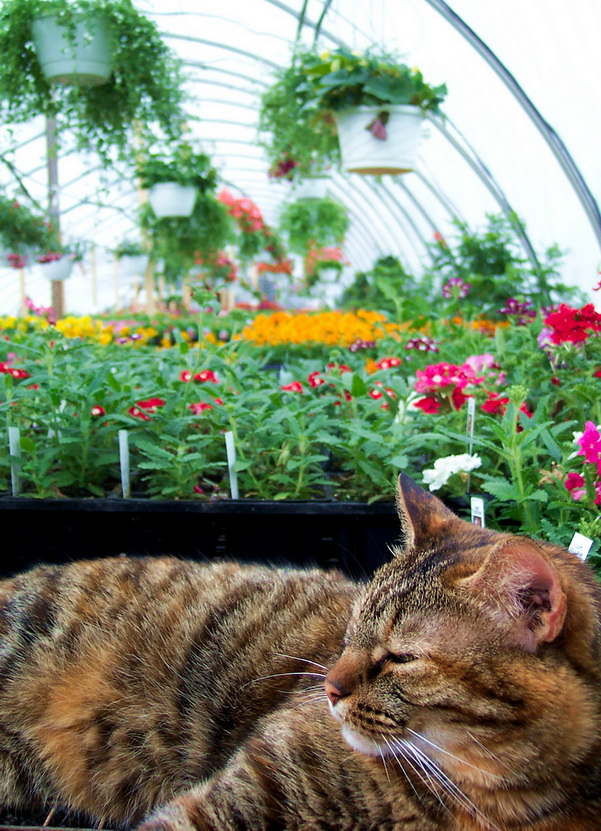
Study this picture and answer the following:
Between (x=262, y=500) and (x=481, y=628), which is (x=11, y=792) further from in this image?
(x=481, y=628)

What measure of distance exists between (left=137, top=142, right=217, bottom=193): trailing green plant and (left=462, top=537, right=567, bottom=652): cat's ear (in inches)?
228

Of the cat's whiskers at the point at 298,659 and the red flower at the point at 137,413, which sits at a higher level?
the red flower at the point at 137,413

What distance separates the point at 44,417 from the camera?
94.8 inches

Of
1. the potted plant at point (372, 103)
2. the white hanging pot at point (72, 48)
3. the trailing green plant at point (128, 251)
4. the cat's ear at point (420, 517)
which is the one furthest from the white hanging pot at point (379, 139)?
the trailing green plant at point (128, 251)

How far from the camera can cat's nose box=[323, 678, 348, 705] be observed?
115 cm

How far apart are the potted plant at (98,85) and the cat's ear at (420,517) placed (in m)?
3.28

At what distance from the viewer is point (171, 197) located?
21.9 feet

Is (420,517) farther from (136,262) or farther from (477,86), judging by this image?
(136,262)

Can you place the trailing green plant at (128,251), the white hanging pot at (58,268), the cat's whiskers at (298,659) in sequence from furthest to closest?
1. the trailing green plant at (128,251)
2. the white hanging pot at (58,268)
3. the cat's whiskers at (298,659)

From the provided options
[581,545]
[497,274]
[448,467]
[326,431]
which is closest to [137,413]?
[326,431]

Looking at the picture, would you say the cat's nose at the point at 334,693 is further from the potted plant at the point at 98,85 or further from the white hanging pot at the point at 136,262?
the white hanging pot at the point at 136,262

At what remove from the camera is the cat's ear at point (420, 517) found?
1268 mm

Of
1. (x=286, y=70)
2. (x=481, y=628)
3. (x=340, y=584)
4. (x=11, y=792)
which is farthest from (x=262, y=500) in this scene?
(x=286, y=70)

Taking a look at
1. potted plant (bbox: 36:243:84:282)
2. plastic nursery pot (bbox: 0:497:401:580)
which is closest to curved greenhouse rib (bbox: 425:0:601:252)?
plastic nursery pot (bbox: 0:497:401:580)
